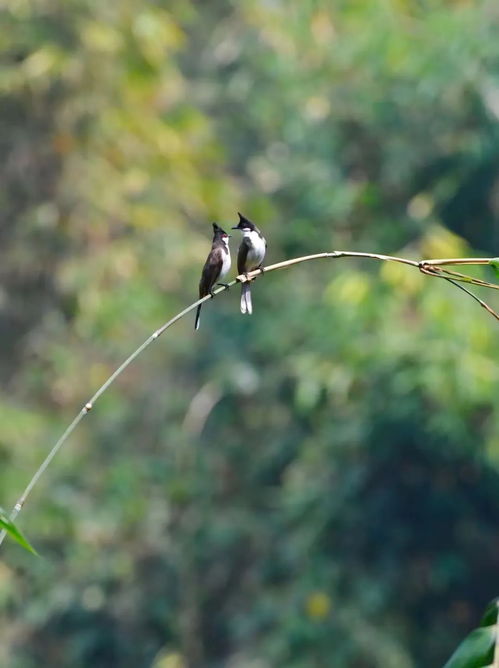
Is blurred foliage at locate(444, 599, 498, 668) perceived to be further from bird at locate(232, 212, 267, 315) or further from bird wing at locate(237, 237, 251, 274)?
bird wing at locate(237, 237, 251, 274)

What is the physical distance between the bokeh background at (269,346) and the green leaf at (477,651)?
5841 millimetres

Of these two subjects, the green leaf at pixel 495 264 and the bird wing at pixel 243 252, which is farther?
the bird wing at pixel 243 252

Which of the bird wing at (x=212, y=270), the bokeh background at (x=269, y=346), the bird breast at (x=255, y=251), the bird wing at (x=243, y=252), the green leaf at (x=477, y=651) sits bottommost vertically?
the green leaf at (x=477, y=651)

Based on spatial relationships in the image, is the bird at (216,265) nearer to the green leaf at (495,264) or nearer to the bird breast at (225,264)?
the bird breast at (225,264)

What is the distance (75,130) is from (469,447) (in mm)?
3675

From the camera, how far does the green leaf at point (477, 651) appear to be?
101 cm

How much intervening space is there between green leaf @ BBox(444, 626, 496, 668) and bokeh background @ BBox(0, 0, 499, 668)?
5841 millimetres

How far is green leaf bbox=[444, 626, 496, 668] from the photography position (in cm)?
101

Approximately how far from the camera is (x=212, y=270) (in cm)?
247

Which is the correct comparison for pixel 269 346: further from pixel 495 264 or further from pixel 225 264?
pixel 495 264

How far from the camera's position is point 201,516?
10367 millimetres

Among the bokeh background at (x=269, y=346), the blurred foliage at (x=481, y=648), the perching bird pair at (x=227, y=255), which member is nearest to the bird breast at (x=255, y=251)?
the perching bird pair at (x=227, y=255)

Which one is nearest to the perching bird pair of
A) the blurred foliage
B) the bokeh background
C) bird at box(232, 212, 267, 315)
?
bird at box(232, 212, 267, 315)

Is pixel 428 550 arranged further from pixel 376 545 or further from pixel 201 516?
pixel 201 516
